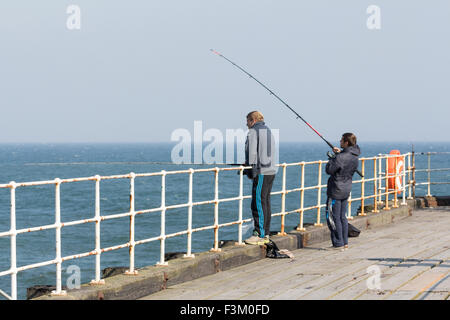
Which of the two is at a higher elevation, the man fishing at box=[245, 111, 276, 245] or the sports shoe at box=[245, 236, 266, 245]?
the man fishing at box=[245, 111, 276, 245]

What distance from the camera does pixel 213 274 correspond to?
8906 millimetres

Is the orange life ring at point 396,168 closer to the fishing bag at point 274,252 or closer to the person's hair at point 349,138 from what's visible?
the person's hair at point 349,138

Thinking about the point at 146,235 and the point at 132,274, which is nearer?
the point at 132,274

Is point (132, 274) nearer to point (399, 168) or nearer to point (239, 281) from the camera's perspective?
point (239, 281)

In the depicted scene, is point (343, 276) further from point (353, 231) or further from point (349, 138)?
point (353, 231)

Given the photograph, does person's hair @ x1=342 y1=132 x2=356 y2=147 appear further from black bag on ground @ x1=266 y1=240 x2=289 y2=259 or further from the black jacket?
black bag on ground @ x1=266 y1=240 x2=289 y2=259

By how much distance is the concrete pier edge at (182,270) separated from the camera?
7.10 meters

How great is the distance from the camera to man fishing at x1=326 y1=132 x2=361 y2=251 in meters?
10.4

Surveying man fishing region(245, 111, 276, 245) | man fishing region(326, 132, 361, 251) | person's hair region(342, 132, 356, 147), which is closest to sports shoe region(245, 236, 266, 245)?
man fishing region(245, 111, 276, 245)

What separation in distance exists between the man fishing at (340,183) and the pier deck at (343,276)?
28cm
